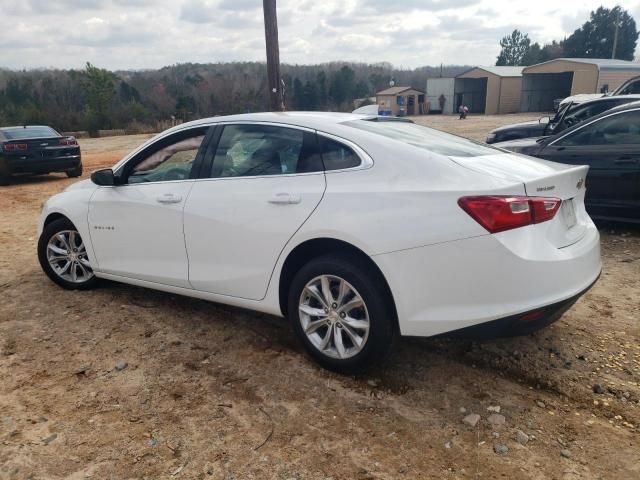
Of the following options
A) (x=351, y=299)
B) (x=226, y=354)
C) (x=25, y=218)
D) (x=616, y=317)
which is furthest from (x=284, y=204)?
(x=25, y=218)

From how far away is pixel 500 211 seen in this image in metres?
2.71

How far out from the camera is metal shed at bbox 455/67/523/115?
45.8 meters

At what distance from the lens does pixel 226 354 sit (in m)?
3.66

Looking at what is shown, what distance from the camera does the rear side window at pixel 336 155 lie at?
10.4ft

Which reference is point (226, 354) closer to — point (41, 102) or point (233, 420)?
point (233, 420)

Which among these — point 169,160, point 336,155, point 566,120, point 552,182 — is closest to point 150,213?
point 169,160

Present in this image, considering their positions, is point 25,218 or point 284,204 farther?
point 25,218

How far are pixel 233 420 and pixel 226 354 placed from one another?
797 mm

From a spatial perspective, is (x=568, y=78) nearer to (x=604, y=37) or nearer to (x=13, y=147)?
(x=604, y=37)

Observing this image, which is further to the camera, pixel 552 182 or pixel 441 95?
pixel 441 95

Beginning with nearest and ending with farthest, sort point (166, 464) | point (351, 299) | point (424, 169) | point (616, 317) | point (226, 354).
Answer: point (166, 464), point (424, 169), point (351, 299), point (226, 354), point (616, 317)

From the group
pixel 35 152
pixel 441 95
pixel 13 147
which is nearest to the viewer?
pixel 13 147

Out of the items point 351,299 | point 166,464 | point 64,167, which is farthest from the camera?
point 64,167

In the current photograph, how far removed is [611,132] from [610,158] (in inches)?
14.0
